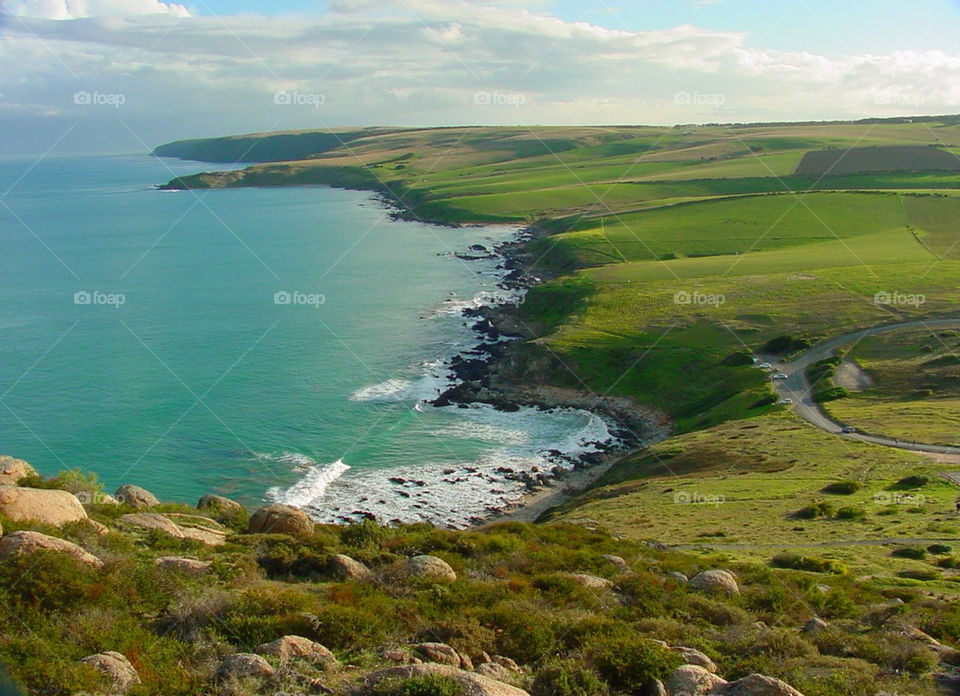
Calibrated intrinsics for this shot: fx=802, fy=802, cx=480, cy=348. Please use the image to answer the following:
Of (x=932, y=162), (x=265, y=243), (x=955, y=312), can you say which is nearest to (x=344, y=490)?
(x=955, y=312)

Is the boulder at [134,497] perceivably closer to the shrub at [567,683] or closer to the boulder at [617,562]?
the boulder at [617,562]

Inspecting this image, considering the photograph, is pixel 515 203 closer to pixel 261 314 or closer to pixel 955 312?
pixel 261 314

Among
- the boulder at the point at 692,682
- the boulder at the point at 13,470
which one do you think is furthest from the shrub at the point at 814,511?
the boulder at the point at 13,470

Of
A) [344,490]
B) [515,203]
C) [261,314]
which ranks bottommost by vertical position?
[344,490]

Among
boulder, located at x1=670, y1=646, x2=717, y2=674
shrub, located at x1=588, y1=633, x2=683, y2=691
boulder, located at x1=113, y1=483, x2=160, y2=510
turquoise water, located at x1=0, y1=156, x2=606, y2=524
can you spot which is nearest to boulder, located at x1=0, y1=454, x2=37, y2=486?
boulder, located at x1=113, y1=483, x2=160, y2=510

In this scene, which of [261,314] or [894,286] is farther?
[261,314]

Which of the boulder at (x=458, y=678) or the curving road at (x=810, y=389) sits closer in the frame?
the boulder at (x=458, y=678)
